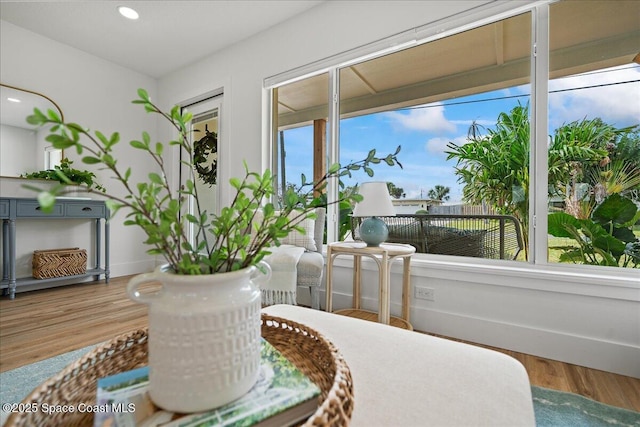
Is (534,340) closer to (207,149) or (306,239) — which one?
(306,239)

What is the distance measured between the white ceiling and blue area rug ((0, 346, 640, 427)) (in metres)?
2.84

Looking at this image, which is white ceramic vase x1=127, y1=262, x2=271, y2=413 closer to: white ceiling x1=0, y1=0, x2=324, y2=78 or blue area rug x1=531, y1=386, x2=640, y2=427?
blue area rug x1=531, y1=386, x2=640, y2=427

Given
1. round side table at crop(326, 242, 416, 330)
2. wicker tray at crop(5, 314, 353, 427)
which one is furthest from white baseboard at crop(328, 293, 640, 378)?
wicker tray at crop(5, 314, 353, 427)

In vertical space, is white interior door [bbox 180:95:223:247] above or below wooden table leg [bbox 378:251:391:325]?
above

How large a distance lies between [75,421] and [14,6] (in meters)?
3.88

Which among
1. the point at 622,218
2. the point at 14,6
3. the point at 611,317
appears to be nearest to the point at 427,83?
the point at 622,218

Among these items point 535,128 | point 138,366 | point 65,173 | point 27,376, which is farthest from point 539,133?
point 65,173

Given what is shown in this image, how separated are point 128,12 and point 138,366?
3300 mm

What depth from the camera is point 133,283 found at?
0.48m

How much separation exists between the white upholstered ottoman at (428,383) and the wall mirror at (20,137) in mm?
3582

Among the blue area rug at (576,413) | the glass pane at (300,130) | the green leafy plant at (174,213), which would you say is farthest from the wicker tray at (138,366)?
the glass pane at (300,130)

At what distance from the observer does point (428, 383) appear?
61cm

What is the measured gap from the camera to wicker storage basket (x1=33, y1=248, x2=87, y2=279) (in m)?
3.00

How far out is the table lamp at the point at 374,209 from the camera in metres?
1.96
